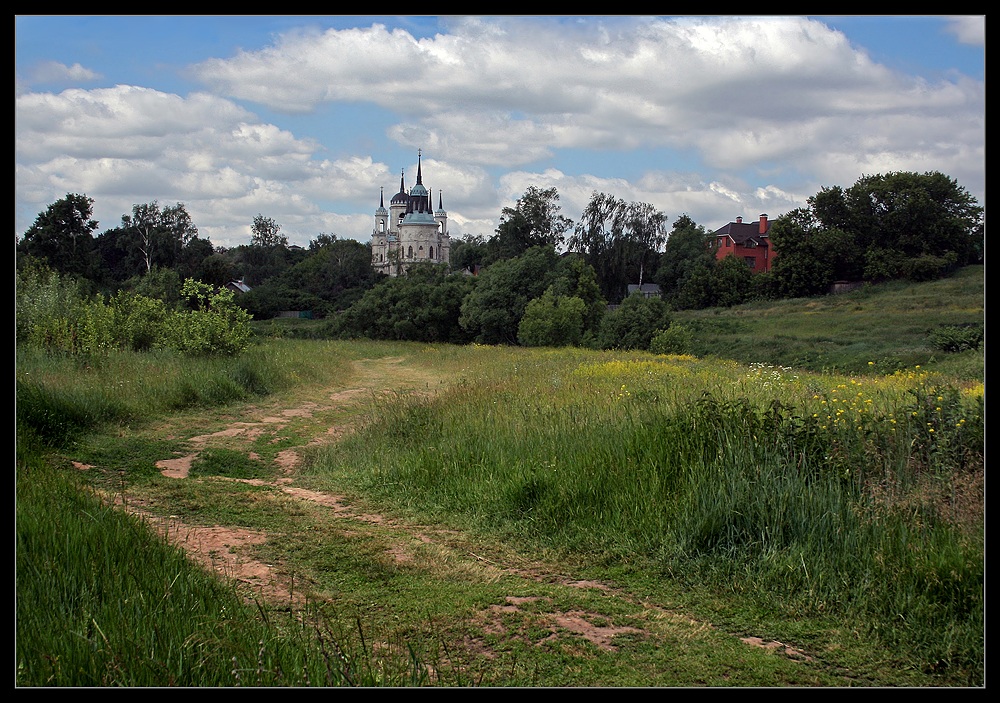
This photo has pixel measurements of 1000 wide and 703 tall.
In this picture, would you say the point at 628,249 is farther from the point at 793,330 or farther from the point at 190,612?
the point at 190,612

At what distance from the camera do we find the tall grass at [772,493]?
3725mm

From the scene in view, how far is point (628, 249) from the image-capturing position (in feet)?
65.7

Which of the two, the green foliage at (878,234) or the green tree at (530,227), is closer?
the green foliage at (878,234)

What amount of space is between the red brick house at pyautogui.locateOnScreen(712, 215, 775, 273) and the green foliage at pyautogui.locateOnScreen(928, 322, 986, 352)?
4.91 feet

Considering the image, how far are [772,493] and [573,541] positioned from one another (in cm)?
127

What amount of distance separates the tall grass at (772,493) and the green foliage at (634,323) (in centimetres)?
1455

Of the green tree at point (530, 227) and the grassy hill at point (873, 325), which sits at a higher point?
the green tree at point (530, 227)

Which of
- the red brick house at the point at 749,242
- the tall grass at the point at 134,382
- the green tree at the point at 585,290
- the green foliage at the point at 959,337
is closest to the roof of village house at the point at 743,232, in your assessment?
the red brick house at the point at 749,242

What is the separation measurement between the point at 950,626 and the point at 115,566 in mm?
3853


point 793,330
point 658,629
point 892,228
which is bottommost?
point 658,629

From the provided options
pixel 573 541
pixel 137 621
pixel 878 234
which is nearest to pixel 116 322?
pixel 573 541

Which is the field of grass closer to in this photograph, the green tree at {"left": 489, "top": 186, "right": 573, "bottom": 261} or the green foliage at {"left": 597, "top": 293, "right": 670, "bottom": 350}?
the green foliage at {"left": 597, "top": 293, "right": 670, "bottom": 350}

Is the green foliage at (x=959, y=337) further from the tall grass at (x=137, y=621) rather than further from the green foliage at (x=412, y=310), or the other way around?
the green foliage at (x=412, y=310)
